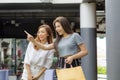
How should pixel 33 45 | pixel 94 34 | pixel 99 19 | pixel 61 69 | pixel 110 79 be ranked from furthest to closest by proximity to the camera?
pixel 99 19, pixel 94 34, pixel 33 45, pixel 61 69, pixel 110 79

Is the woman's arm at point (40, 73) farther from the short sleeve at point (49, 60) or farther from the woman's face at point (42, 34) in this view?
the woman's face at point (42, 34)

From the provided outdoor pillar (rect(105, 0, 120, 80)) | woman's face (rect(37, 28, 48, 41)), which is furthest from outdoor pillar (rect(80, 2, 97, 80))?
outdoor pillar (rect(105, 0, 120, 80))

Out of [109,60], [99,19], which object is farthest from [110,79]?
[99,19]

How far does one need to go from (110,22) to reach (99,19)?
14.0 meters

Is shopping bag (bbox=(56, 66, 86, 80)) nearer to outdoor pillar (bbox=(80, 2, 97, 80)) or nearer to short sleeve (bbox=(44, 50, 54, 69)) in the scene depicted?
short sleeve (bbox=(44, 50, 54, 69))

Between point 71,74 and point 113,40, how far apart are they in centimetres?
69

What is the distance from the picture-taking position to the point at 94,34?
11.5 meters

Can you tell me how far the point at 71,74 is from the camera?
166 inches

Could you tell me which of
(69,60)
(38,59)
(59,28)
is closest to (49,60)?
(38,59)

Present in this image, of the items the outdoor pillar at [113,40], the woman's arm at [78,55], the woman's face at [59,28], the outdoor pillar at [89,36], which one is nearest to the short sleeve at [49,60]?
the woman's face at [59,28]

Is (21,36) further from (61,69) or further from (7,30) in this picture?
(61,69)

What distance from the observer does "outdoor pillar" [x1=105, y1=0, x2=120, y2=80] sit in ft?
12.5

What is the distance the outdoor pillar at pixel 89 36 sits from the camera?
11.4 meters

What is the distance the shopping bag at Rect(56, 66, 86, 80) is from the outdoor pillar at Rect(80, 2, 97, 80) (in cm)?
708
